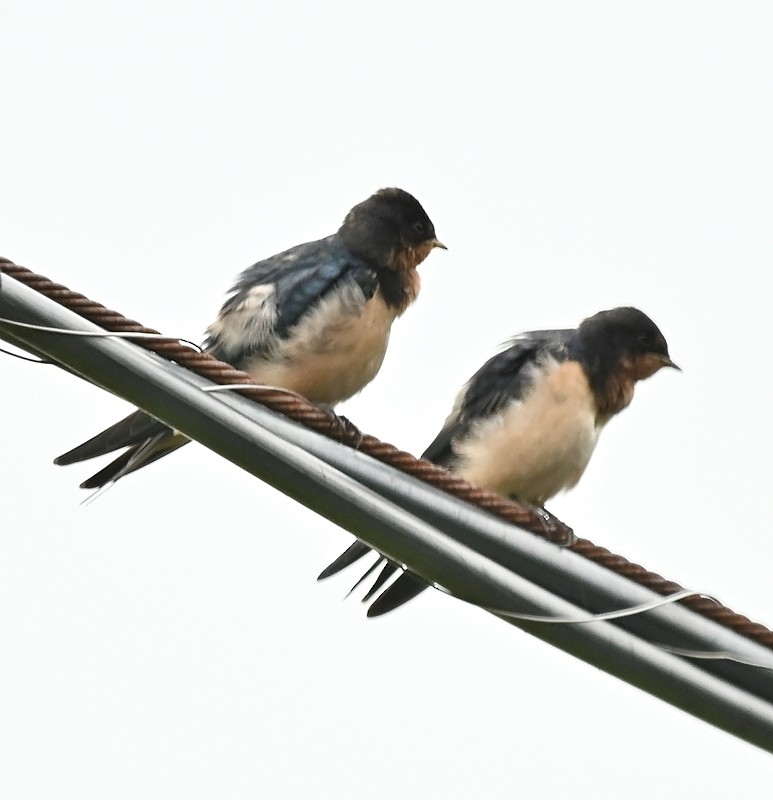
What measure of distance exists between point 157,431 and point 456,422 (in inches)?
59.7

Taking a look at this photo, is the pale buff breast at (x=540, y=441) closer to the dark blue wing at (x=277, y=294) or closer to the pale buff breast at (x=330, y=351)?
the pale buff breast at (x=330, y=351)

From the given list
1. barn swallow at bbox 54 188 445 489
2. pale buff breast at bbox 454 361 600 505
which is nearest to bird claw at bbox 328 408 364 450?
barn swallow at bbox 54 188 445 489

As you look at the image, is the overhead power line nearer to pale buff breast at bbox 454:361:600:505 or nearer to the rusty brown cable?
the rusty brown cable

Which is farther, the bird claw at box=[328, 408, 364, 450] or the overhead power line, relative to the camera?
the bird claw at box=[328, 408, 364, 450]

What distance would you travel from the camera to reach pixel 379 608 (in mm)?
5707

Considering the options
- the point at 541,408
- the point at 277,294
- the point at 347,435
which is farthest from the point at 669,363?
the point at 347,435

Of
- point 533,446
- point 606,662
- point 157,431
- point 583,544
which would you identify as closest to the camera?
point 606,662

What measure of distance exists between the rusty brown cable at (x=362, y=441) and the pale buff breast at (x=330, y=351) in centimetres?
199

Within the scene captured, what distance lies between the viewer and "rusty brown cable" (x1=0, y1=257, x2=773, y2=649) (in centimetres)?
325

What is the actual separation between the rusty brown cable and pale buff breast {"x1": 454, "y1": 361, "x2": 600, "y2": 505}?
7.47ft

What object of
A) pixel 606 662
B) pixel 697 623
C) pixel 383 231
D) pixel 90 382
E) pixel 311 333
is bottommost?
pixel 90 382

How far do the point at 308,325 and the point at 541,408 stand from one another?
1037 mm

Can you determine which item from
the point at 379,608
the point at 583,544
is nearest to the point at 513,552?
the point at 583,544

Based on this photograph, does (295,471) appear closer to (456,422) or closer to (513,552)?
(513,552)
